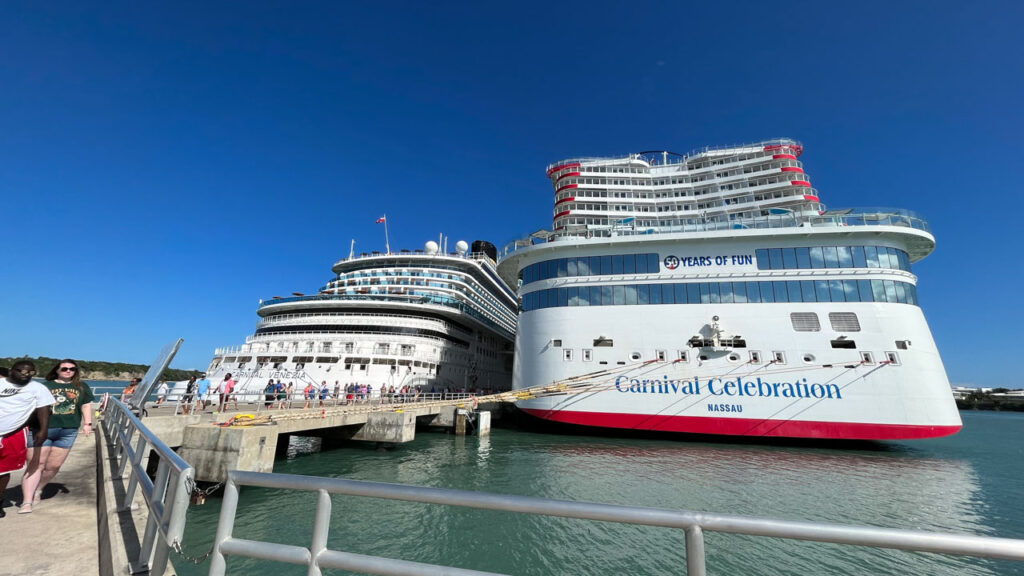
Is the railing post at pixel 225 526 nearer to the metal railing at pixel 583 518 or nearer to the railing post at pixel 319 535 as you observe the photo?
the metal railing at pixel 583 518

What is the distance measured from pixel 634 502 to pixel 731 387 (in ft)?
41.5

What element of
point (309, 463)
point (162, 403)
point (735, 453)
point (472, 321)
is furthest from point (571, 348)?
point (472, 321)

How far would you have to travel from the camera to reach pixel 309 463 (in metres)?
16.4

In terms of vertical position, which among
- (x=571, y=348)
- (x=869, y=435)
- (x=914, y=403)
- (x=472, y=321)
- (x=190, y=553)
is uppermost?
(x=472, y=321)

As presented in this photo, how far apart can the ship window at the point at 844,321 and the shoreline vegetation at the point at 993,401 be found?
347 feet

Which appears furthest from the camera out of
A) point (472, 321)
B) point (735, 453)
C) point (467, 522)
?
point (472, 321)

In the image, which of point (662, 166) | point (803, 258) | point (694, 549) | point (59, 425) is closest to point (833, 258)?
point (803, 258)

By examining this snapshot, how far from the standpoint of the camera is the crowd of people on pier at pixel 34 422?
4738 millimetres

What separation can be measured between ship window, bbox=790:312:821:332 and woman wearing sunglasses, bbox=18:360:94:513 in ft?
88.3

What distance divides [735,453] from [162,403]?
949 inches

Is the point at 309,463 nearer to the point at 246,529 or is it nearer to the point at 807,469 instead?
the point at 246,529

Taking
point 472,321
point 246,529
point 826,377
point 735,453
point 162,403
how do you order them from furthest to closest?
1. point 472,321
2. point 826,377
3. point 735,453
4. point 162,403
5. point 246,529

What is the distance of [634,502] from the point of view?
1198 cm

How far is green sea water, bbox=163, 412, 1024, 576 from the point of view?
8.34 metres
